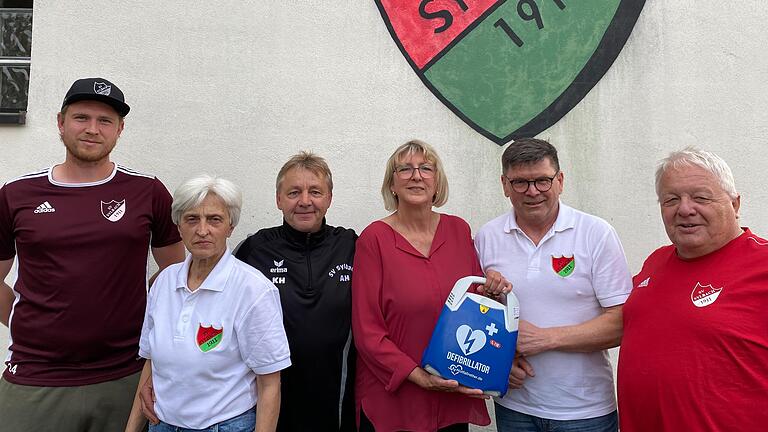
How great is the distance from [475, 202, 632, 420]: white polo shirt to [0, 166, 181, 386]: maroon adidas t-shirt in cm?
151

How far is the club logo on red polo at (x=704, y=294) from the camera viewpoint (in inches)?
63.1

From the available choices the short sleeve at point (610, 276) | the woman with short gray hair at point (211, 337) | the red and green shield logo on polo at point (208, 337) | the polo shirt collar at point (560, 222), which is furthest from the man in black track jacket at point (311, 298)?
the short sleeve at point (610, 276)

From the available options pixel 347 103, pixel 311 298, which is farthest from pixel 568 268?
pixel 347 103

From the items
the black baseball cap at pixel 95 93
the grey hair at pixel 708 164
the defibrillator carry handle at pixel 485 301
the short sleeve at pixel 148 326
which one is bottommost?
the short sleeve at pixel 148 326

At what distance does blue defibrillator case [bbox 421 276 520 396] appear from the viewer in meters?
1.89

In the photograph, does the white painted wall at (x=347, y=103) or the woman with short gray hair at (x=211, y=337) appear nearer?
the woman with short gray hair at (x=211, y=337)

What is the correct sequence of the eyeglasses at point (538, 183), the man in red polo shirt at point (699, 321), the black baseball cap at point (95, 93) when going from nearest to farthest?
the man in red polo shirt at point (699, 321), the eyeglasses at point (538, 183), the black baseball cap at point (95, 93)

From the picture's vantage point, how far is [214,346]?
1.78 meters

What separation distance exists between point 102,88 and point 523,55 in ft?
6.51

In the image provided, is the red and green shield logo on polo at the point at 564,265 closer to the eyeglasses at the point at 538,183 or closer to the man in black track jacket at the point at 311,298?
the eyeglasses at the point at 538,183

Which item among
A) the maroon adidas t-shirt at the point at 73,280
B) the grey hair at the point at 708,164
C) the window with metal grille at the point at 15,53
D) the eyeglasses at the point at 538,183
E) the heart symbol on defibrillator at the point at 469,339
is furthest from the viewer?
the window with metal grille at the point at 15,53

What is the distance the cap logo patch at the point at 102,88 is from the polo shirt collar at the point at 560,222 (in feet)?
5.55

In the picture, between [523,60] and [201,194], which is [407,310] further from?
[523,60]

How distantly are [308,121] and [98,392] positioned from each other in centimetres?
157
